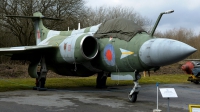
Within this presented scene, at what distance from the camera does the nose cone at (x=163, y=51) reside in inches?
273

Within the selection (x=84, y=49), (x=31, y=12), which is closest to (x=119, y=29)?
(x=84, y=49)

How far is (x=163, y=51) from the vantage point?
7.27 metres

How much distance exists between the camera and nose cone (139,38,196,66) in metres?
6.93

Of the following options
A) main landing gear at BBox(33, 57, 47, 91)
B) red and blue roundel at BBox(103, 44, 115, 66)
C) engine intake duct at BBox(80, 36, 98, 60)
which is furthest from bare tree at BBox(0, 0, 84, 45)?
red and blue roundel at BBox(103, 44, 115, 66)

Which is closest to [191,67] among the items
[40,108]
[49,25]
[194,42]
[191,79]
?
[191,79]

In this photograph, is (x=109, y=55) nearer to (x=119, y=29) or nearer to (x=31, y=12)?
(x=119, y=29)

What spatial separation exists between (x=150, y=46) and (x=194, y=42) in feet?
117

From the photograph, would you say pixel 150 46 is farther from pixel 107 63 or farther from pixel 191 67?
pixel 191 67

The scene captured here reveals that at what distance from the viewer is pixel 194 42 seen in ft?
134

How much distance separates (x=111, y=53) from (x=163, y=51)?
8.01ft

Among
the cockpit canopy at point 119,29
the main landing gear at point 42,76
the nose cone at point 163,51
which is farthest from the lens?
the main landing gear at point 42,76

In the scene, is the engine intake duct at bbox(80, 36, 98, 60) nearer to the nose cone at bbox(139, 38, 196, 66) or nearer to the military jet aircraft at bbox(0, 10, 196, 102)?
the military jet aircraft at bbox(0, 10, 196, 102)

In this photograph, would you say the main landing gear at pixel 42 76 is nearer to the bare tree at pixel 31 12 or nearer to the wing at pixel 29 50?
the wing at pixel 29 50

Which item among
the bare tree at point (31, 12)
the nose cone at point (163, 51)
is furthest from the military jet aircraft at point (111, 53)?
the bare tree at point (31, 12)
